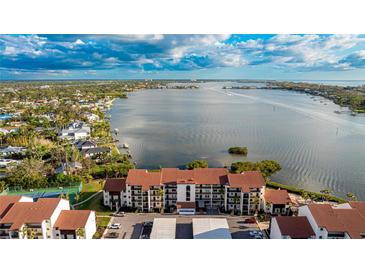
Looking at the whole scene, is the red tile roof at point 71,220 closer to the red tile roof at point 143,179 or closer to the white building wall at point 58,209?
the white building wall at point 58,209

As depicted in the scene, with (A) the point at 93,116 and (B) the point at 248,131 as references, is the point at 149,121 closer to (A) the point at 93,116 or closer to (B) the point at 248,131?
(A) the point at 93,116

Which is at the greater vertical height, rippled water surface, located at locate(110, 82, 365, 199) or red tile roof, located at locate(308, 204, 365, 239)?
red tile roof, located at locate(308, 204, 365, 239)

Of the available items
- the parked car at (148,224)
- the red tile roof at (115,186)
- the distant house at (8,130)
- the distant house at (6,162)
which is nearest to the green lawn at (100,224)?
the red tile roof at (115,186)

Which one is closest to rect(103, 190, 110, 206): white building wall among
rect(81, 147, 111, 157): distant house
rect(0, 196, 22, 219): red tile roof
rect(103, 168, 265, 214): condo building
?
rect(103, 168, 265, 214): condo building

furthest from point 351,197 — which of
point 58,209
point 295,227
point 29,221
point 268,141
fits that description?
point 29,221

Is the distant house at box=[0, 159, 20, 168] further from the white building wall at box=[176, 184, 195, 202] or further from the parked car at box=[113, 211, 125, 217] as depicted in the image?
the white building wall at box=[176, 184, 195, 202]
